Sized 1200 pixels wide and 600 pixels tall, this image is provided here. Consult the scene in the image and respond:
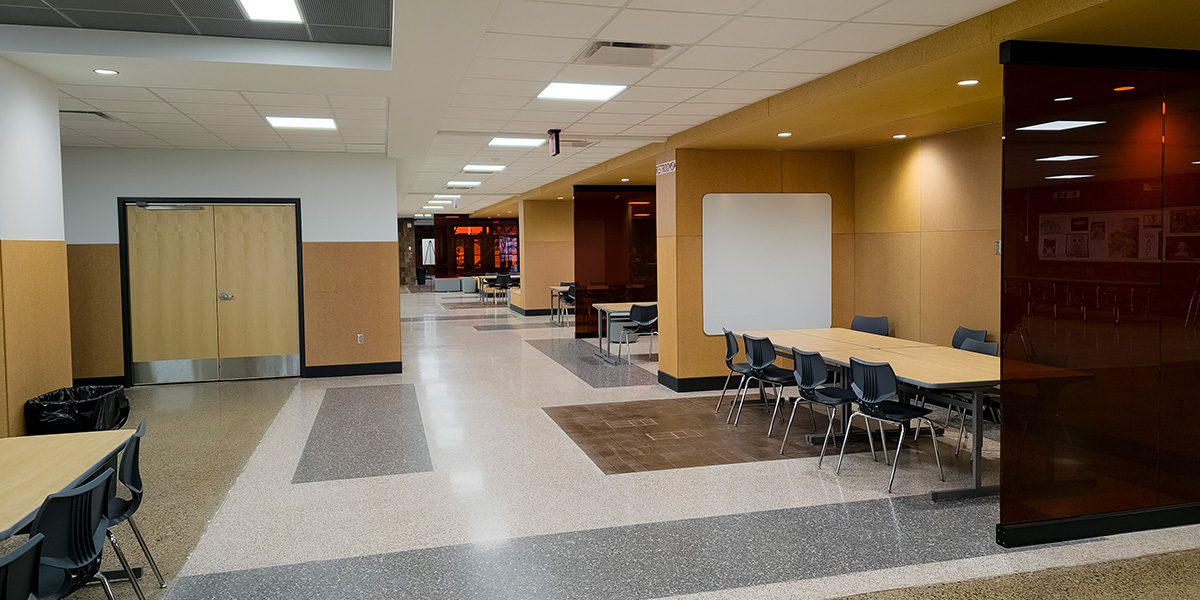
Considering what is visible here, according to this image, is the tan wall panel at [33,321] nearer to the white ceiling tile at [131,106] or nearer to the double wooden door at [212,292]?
the white ceiling tile at [131,106]

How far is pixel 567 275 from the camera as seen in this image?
18438 mm

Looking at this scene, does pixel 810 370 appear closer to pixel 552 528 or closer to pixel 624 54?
pixel 552 528

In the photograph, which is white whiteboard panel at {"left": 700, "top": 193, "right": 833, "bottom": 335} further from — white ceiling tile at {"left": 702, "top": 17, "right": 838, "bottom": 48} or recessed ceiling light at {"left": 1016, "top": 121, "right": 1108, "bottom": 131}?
recessed ceiling light at {"left": 1016, "top": 121, "right": 1108, "bottom": 131}

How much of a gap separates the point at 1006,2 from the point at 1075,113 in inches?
29.2

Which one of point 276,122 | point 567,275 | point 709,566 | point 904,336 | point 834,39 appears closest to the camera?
point 709,566

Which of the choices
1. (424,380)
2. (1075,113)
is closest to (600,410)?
(424,380)

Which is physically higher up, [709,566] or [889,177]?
[889,177]

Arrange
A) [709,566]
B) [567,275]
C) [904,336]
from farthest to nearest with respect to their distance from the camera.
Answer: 1. [567,275]
2. [904,336]
3. [709,566]

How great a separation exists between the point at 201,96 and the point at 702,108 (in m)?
4.23

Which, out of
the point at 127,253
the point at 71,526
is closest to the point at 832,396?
the point at 71,526

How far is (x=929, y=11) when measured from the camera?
4238 mm

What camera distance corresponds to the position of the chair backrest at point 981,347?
251 inches

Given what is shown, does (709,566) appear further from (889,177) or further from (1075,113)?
(889,177)

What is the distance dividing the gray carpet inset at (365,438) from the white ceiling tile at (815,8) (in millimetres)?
3936
